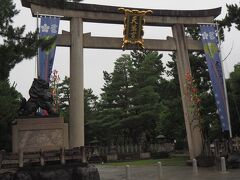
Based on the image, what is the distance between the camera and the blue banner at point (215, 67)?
21.4 meters

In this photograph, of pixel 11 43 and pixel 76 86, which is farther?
pixel 76 86

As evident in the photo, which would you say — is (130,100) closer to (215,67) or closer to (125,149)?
(125,149)

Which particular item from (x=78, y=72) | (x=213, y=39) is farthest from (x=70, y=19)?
(x=213, y=39)

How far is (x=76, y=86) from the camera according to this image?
20297 mm

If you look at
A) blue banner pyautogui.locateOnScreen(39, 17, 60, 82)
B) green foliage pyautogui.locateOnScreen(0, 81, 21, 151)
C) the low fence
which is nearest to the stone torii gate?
blue banner pyautogui.locateOnScreen(39, 17, 60, 82)

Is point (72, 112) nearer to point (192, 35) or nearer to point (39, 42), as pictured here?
point (39, 42)

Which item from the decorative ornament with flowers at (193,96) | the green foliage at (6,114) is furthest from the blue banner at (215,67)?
the green foliage at (6,114)

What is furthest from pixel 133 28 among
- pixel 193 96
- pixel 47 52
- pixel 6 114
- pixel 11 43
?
pixel 11 43

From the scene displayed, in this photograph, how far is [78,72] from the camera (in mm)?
20516

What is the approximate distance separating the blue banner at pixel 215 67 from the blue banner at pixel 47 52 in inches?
356

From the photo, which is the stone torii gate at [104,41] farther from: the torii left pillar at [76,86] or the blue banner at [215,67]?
the blue banner at [215,67]

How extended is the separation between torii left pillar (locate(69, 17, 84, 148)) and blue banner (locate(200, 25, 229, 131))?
7.59m

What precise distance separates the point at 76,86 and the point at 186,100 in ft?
21.9

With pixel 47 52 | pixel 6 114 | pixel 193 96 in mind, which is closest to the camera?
pixel 47 52
